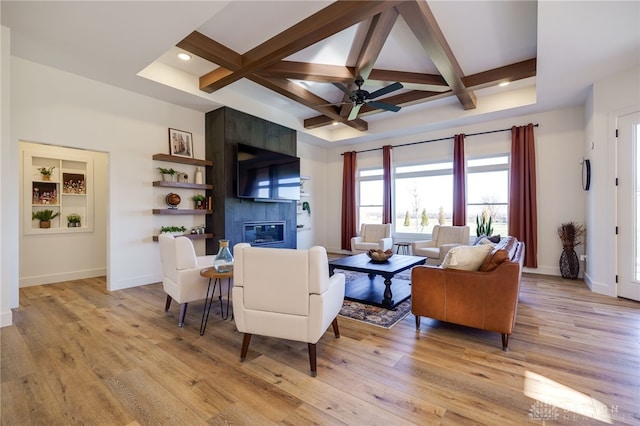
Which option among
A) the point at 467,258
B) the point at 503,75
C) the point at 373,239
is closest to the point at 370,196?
the point at 373,239

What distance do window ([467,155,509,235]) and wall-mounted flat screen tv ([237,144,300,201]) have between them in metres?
3.76

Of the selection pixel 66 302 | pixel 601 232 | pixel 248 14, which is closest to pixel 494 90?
pixel 601 232

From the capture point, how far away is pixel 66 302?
366 centimetres

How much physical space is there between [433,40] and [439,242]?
3680 mm

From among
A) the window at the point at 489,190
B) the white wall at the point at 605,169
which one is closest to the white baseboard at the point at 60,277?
the window at the point at 489,190

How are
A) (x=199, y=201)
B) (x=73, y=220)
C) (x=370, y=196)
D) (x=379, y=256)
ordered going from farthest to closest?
(x=370, y=196) → (x=199, y=201) → (x=73, y=220) → (x=379, y=256)

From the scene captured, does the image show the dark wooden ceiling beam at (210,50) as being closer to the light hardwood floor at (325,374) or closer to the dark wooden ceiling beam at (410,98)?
the dark wooden ceiling beam at (410,98)

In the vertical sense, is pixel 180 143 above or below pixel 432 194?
above

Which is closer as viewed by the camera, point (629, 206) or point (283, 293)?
point (283, 293)

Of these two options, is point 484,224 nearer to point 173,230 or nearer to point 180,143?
point 173,230

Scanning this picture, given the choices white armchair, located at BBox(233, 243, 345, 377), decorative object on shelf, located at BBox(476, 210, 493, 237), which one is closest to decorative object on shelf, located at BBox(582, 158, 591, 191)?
decorative object on shelf, located at BBox(476, 210, 493, 237)

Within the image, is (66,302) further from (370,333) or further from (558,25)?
(558,25)

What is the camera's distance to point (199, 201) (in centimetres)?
521

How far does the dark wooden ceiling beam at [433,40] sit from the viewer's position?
2787mm
